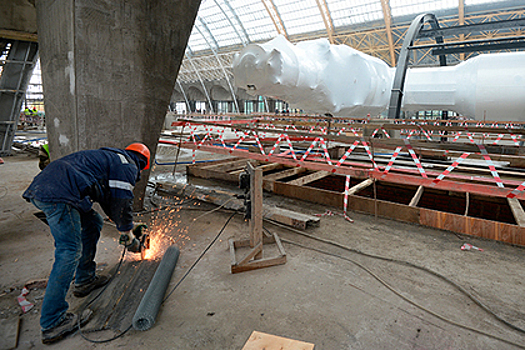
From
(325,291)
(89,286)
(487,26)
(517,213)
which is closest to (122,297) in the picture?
(89,286)

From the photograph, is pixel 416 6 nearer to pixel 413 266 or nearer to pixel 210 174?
pixel 210 174

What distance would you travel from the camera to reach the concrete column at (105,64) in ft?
13.8

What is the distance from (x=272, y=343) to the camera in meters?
2.31

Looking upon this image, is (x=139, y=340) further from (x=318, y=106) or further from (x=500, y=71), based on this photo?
(x=500, y=71)

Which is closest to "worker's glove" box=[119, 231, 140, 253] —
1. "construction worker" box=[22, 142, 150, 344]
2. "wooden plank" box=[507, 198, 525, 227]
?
"construction worker" box=[22, 142, 150, 344]

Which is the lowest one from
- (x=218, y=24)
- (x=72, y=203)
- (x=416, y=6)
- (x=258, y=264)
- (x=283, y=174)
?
(x=258, y=264)

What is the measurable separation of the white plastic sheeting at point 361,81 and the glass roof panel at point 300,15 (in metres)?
22.1

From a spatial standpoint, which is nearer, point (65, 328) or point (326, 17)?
point (65, 328)

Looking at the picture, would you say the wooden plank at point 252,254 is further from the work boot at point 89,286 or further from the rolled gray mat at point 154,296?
the work boot at point 89,286

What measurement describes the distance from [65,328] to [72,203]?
39.8 inches

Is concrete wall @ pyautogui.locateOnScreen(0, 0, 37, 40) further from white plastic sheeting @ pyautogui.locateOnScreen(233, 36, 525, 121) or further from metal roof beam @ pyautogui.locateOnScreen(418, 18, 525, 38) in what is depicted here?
metal roof beam @ pyautogui.locateOnScreen(418, 18, 525, 38)

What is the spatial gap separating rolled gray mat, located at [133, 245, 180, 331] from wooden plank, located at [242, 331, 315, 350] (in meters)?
0.86

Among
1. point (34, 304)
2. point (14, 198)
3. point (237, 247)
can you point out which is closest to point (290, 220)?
point (237, 247)

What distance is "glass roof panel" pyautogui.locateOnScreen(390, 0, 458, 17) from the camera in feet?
76.4
